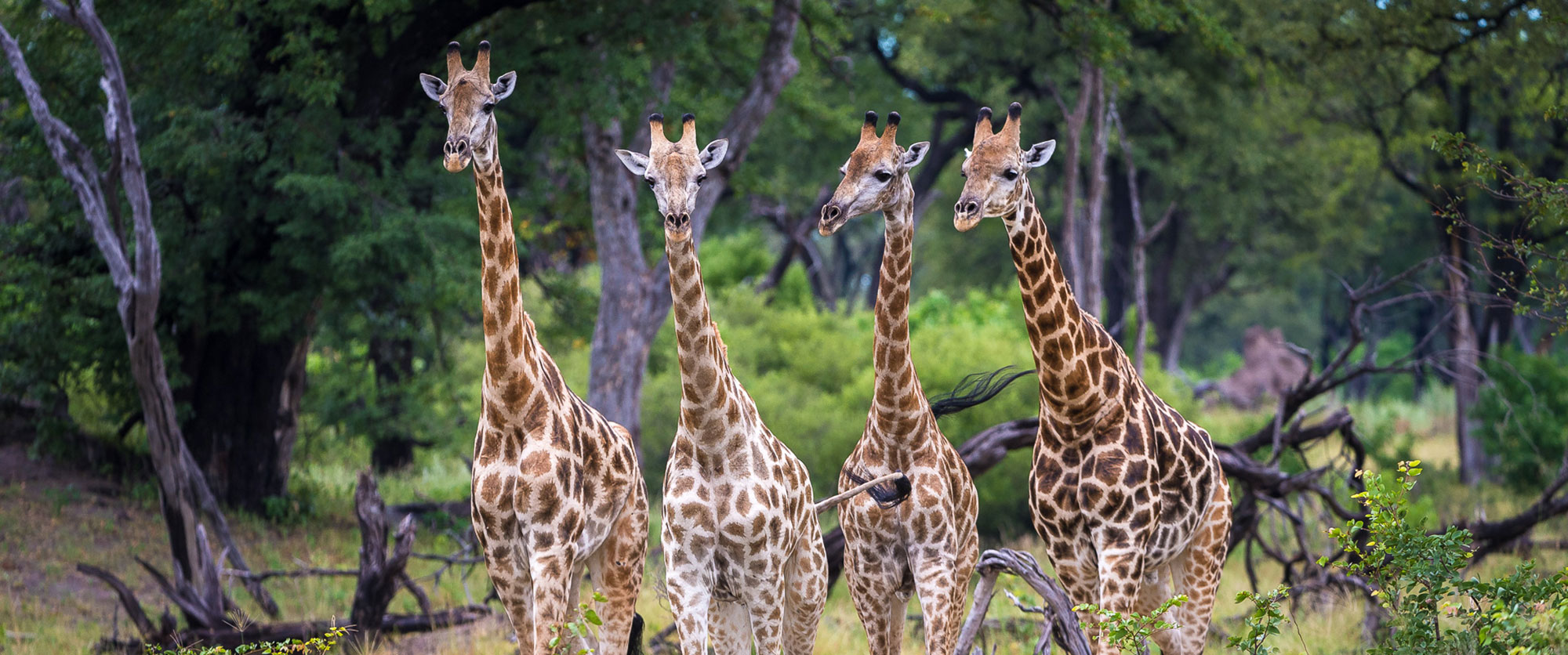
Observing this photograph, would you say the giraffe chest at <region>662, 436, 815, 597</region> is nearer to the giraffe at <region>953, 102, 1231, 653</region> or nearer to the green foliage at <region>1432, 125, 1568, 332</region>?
the giraffe at <region>953, 102, 1231, 653</region>

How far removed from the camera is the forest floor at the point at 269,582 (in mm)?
8805

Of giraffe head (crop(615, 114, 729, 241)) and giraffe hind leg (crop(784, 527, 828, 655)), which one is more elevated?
giraffe head (crop(615, 114, 729, 241))

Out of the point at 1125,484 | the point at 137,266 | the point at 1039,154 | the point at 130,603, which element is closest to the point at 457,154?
the point at 1039,154

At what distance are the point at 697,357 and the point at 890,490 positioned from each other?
1.06m

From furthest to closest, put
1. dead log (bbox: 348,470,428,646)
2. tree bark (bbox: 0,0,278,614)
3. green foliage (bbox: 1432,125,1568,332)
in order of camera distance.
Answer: tree bark (bbox: 0,0,278,614), dead log (bbox: 348,470,428,646), green foliage (bbox: 1432,125,1568,332)

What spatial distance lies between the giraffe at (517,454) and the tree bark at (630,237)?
24.5 ft

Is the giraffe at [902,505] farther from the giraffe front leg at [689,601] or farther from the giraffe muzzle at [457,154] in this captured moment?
the giraffe muzzle at [457,154]

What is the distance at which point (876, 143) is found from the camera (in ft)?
16.1

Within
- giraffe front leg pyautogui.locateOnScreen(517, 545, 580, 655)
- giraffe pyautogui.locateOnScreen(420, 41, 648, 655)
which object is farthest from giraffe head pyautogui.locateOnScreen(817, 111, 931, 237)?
giraffe front leg pyautogui.locateOnScreen(517, 545, 580, 655)

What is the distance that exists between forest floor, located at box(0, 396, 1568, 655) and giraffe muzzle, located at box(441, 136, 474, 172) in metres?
3.70

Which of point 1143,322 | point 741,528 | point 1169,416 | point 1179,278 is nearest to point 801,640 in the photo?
point 741,528

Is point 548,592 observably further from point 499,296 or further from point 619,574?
point 499,296

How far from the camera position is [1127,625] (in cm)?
471

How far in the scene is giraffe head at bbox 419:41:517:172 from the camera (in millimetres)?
4781
